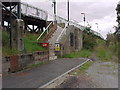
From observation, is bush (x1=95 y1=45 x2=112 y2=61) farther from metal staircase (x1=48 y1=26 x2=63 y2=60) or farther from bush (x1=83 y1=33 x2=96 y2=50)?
bush (x1=83 y1=33 x2=96 y2=50)

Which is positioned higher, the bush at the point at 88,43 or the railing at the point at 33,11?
the railing at the point at 33,11

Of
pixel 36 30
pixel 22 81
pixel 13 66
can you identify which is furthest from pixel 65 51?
pixel 22 81

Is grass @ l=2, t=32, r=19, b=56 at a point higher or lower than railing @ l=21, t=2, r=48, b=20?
lower

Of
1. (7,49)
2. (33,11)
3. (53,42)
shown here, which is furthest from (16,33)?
(33,11)

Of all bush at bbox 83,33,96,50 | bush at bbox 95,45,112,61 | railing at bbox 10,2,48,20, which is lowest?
bush at bbox 95,45,112,61

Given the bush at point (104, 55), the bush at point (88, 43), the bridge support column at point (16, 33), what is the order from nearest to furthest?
1. the bridge support column at point (16, 33)
2. the bush at point (104, 55)
3. the bush at point (88, 43)

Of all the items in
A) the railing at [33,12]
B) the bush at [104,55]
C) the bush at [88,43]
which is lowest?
the bush at [104,55]

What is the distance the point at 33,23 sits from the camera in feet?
80.7

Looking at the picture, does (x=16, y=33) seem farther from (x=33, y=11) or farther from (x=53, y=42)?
(x=33, y=11)

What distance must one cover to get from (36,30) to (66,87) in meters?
17.7

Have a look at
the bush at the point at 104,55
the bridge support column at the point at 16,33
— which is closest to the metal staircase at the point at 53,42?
the bridge support column at the point at 16,33

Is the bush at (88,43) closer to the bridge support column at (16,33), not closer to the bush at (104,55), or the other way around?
the bush at (104,55)

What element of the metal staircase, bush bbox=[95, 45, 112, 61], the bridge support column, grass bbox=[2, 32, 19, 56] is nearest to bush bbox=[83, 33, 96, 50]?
bush bbox=[95, 45, 112, 61]

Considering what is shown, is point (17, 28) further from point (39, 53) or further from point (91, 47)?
point (91, 47)
